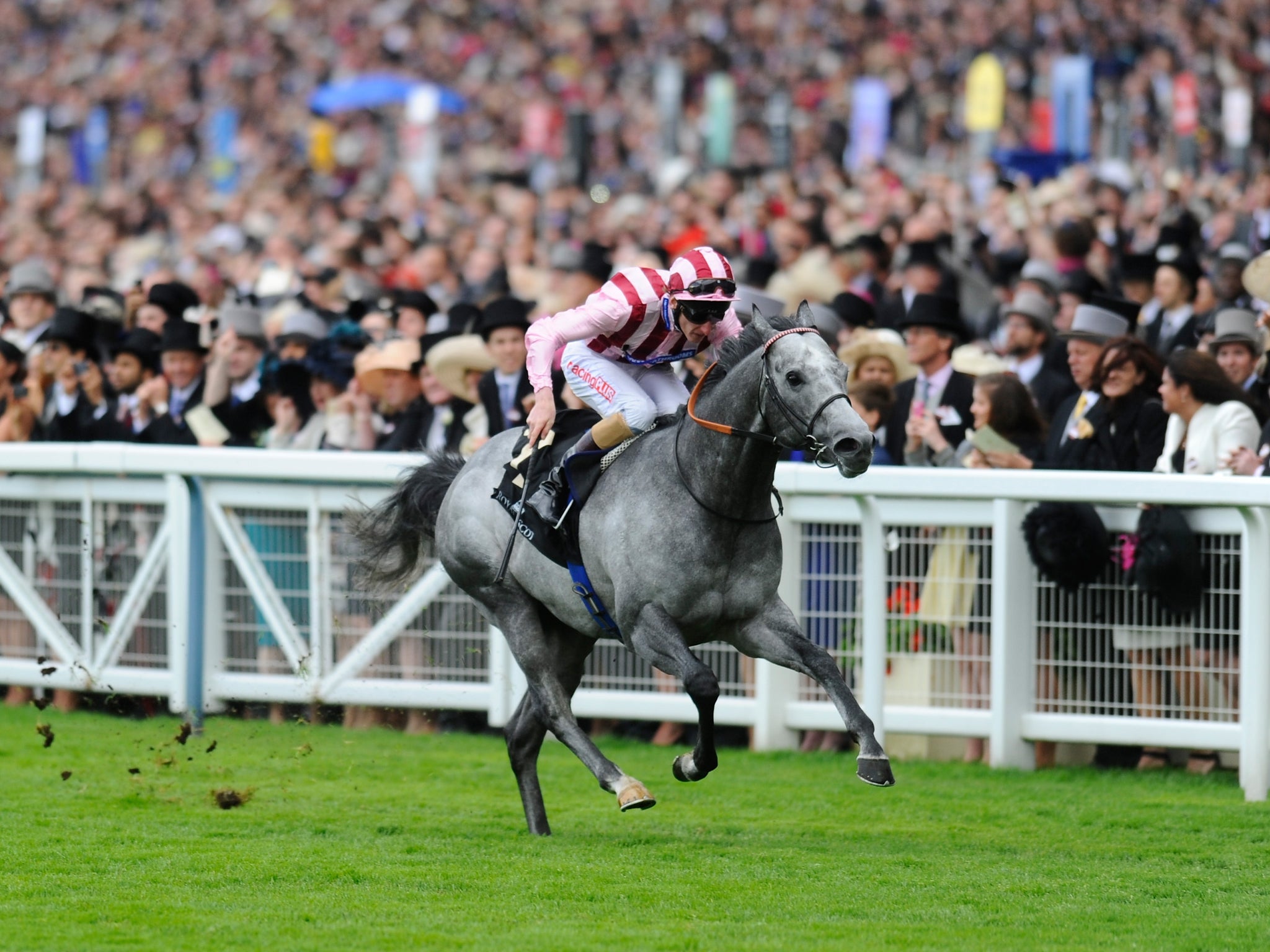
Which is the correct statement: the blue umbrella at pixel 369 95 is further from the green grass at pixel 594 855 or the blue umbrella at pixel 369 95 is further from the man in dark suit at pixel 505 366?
the green grass at pixel 594 855

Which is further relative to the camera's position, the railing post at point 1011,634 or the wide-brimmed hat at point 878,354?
the wide-brimmed hat at point 878,354

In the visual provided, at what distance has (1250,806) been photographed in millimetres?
7230

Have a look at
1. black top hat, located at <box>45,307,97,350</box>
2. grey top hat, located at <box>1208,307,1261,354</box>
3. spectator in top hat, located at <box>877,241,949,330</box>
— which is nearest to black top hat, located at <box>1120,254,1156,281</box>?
spectator in top hat, located at <box>877,241,949,330</box>

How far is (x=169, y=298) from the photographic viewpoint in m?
12.3

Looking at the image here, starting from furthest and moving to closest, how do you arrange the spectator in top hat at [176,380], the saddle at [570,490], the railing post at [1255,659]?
1. the spectator in top hat at [176,380]
2. the railing post at [1255,659]
3. the saddle at [570,490]

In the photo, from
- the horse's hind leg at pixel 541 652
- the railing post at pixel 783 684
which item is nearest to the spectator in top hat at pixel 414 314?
the railing post at pixel 783 684

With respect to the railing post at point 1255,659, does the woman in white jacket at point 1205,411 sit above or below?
above

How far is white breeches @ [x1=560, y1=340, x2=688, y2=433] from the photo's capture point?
698cm

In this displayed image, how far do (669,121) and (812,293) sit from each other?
1077cm

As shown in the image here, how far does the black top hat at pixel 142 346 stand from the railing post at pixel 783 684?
4.43 metres

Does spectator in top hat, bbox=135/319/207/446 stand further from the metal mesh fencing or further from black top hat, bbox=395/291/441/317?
the metal mesh fencing

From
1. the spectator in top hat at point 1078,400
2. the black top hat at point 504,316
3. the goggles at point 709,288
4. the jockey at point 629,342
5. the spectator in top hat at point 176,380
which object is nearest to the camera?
the goggles at point 709,288

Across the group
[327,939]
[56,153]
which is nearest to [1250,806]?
[327,939]

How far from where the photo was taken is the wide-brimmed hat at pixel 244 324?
11.3 meters
